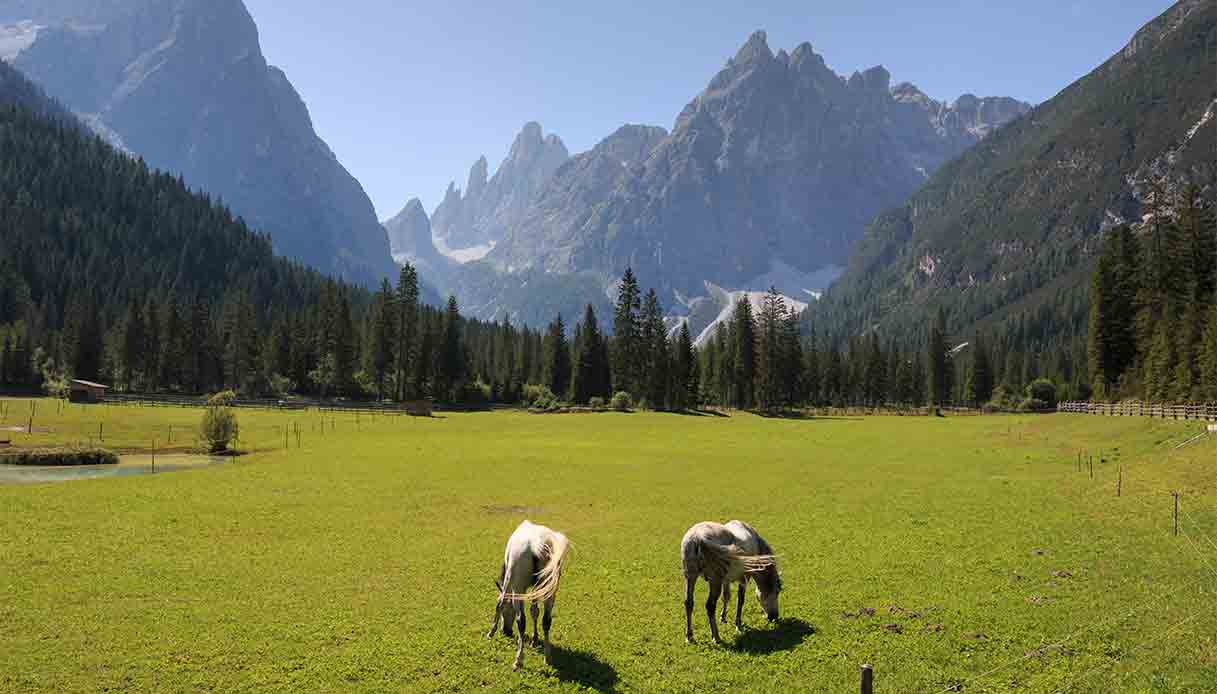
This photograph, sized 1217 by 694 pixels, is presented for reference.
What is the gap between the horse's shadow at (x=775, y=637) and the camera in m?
15.7

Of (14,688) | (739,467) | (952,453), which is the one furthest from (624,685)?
(952,453)

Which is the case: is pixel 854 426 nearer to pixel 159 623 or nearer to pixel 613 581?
pixel 613 581

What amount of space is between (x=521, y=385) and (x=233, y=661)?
135121 millimetres

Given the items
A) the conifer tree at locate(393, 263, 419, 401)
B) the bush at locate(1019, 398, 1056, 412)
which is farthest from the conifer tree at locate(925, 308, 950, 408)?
the conifer tree at locate(393, 263, 419, 401)

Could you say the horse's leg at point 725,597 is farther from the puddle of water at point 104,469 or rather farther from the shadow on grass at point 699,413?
the shadow on grass at point 699,413

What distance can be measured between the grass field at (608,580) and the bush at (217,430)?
16261mm

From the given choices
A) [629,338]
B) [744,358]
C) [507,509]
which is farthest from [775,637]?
[744,358]

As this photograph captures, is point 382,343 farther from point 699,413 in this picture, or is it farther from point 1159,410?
point 1159,410

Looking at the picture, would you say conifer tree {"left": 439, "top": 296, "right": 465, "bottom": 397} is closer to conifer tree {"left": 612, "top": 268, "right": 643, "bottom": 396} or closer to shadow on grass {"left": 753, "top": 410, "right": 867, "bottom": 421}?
conifer tree {"left": 612, "top": 268, "right": 643, "bottom": 396}

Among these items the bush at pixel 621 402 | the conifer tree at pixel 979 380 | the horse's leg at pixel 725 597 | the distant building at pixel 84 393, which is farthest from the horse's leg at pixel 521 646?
the conifer tree at pixel 979 380

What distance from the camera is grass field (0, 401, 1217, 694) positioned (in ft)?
46.8

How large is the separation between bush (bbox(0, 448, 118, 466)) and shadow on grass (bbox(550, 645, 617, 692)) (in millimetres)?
55980

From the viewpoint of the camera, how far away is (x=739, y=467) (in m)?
51.9

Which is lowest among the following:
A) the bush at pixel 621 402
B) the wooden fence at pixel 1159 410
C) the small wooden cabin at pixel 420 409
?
the small wooden cabin at pixel 420 409
